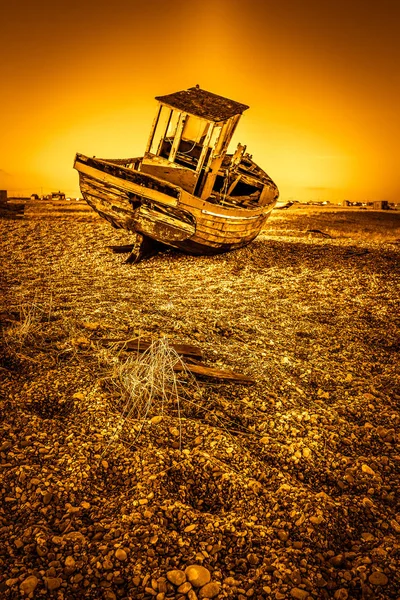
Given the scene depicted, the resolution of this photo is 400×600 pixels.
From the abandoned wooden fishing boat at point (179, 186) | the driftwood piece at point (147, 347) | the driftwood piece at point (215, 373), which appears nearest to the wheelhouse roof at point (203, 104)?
the abandoned wooden fishing boat at point (179, 186)

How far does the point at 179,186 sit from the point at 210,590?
925cm

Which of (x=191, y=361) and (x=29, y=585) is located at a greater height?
(x=191, y=361)

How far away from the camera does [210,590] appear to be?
1878 mm

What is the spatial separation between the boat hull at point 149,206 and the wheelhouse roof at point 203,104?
2566 millimetres

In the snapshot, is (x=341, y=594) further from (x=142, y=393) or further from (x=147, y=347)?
(x=147, y=347)

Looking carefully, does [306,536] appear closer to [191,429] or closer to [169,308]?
[191,429]

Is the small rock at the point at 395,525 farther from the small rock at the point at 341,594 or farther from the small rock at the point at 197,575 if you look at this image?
the small rock at the point at 197,575

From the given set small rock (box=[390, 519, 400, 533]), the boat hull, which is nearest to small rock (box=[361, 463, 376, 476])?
small rock (box=[390, 519, 400, 533])

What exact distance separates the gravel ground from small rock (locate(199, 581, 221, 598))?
11 millimetres

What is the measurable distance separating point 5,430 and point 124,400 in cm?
100

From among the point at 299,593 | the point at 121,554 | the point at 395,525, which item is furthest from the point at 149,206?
the point at 299,593

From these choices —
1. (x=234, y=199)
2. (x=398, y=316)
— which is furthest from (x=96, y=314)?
(x=234, y=199)

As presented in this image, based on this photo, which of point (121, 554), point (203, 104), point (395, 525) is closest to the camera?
point (121, 554)

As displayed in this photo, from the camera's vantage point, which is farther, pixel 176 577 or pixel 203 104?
pixel 203 104
